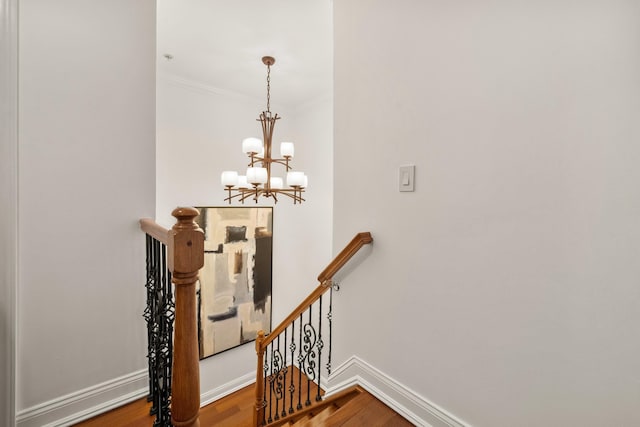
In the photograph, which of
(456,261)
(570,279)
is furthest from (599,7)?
(456,261)

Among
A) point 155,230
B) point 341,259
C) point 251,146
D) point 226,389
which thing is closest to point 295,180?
point 251,146

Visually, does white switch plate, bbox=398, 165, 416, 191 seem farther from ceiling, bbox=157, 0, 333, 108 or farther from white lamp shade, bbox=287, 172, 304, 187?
ceiling, bbox=157, 0, 333, 108

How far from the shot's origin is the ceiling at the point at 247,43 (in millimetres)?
2293

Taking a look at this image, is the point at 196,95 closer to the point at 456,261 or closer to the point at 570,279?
the point at 456,261

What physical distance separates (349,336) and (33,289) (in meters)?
1.68

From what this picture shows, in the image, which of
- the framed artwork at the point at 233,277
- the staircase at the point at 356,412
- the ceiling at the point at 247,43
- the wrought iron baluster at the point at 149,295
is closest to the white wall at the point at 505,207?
the staircase at the point at 356,412

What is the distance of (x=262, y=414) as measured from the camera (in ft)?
7.97

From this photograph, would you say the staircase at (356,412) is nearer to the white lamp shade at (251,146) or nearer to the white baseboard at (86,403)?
the white baseboard at (86,403)

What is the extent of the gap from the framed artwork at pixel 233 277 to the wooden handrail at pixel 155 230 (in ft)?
6.04

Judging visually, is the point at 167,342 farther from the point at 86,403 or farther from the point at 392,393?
the point at 392,393

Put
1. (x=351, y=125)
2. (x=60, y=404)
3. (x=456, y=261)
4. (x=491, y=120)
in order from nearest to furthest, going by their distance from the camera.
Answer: (x=491, y=120) < (x=456, y=261) < (x=60, y=404) < (x=351, y=125)

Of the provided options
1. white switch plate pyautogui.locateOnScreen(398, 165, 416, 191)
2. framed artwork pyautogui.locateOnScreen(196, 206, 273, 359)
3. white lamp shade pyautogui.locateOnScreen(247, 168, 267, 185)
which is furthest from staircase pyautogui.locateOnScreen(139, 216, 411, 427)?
framed artwork pyautogui.locateOnScreen(196, 206, 273, 359)

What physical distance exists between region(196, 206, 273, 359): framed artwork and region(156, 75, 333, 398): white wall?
154 millimetres

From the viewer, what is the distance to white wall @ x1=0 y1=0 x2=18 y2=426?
1189mm
